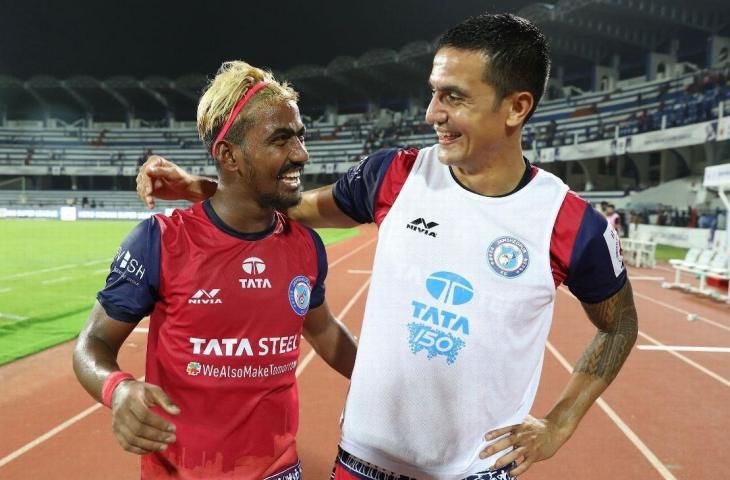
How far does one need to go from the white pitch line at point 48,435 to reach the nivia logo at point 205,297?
2.17 m

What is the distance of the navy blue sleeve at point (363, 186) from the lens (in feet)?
6.02

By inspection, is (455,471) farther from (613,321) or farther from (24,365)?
(24,365)

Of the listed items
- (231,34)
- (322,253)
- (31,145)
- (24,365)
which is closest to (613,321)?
(322,253)

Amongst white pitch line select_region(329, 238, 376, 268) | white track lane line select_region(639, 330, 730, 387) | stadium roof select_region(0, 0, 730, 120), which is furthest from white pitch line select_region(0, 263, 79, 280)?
stadium roof select_region(0, 0, 730, 120)

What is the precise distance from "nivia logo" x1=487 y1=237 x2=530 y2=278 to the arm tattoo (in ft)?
1.19

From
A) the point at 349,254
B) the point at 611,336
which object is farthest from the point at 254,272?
the point at 349,254

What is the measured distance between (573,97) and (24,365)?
37.9 metres

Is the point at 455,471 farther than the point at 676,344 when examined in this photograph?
No

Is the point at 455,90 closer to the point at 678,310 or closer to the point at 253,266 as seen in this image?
the point at 253,266

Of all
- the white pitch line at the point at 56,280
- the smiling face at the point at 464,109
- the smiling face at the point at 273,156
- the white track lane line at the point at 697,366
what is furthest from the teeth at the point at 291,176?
the white pitch line at the point at 56,280

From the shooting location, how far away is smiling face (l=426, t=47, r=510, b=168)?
1.55 meters

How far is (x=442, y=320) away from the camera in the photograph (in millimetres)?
1519

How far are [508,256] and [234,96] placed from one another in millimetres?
1019

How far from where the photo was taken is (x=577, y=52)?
36.2 m
